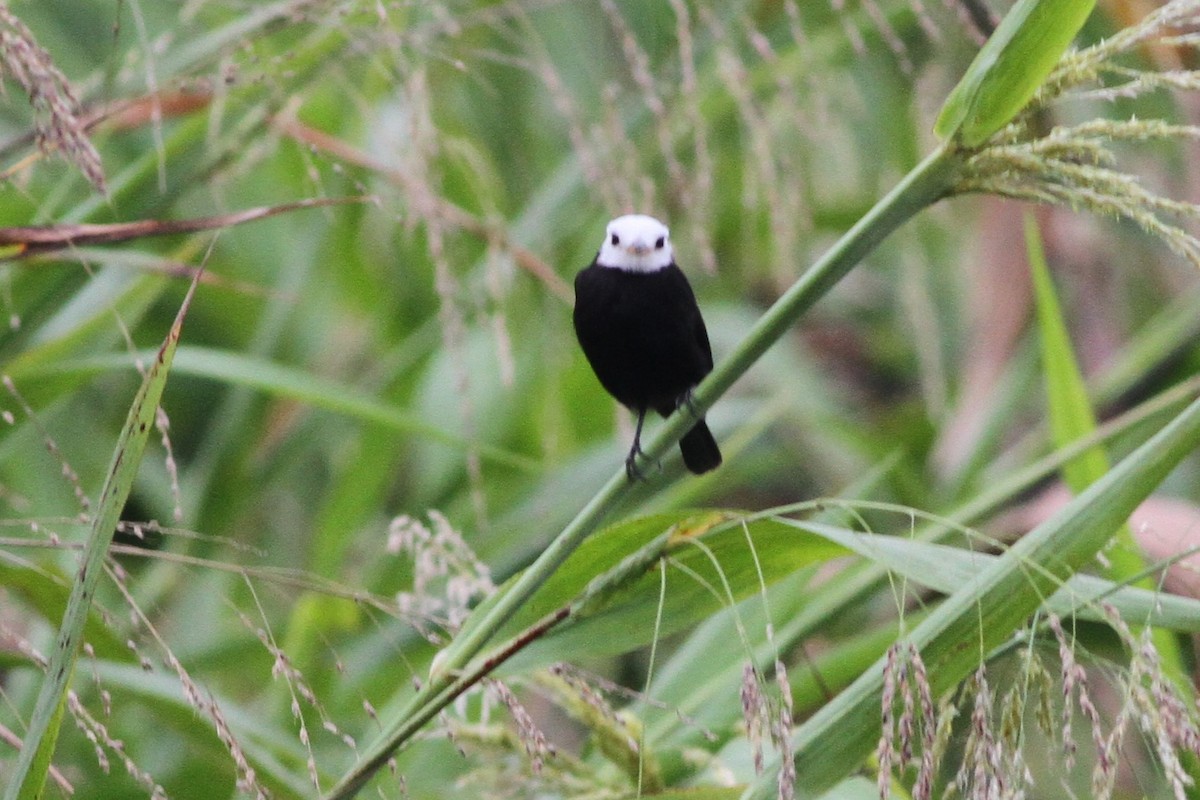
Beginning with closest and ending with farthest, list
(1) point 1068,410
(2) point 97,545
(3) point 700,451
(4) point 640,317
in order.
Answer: (2) point 97,545 → (1) point 1068,410 → (4) point 640,317 → (3) point 700,451

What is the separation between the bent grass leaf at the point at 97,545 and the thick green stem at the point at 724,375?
21 centimetres

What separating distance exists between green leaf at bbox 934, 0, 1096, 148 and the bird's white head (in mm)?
912

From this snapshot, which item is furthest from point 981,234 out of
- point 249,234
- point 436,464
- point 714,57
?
point 249,234

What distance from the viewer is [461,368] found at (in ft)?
4.86

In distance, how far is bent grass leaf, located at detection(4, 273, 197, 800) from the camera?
2.75ft

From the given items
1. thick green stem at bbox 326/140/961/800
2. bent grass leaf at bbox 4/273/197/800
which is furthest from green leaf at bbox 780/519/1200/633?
bent grass leaf at bbox 4/273/197/800

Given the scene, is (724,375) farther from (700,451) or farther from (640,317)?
(700,451)

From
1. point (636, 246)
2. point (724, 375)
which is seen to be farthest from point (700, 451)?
point (724, 375)

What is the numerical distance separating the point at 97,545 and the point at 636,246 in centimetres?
117

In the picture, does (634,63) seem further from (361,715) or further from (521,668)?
(361,715)

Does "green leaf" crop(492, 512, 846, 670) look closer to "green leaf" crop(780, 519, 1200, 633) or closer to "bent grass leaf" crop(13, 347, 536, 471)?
"green leaf" crop(780, 519, 1200, 633)

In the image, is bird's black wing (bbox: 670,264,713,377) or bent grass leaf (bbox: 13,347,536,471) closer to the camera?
bent grass leaf (bbox: 13,347,536,471)

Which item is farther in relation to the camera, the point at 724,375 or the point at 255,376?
the point at 255,376

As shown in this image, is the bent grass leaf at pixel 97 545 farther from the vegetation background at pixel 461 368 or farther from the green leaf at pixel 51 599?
the green leaf at pixel 51 599
